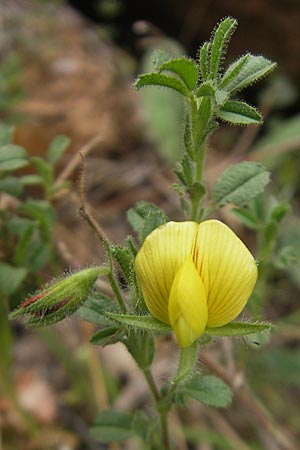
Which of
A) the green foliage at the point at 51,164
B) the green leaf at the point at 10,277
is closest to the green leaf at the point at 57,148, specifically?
the green foliage at the point at 51,164

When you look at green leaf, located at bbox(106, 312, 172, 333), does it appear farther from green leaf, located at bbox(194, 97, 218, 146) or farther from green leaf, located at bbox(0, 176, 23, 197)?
green leaf, located at bbox(0, 176, 23, 197)

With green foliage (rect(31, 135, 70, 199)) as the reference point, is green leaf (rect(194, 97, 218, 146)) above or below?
above

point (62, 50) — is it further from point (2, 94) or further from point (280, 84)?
point (280, 84)

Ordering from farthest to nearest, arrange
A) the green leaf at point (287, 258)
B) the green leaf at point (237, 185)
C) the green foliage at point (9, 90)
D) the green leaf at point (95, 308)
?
the green foliage at point (9, 90)
the green leaf at point (287, 258)
the green leaf at point (237, 185)
the green leaf at point (95, 308)

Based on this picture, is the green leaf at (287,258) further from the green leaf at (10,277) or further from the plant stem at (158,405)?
the green leaf at (10,277)

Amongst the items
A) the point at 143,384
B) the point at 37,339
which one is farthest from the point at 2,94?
the point at 143,384

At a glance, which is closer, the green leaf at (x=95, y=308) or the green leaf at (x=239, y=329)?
the green leaf at (x=239, y=329)

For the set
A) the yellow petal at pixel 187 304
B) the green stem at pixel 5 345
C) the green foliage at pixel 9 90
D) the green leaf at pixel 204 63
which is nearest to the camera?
the yellow petal at pixel 187 304

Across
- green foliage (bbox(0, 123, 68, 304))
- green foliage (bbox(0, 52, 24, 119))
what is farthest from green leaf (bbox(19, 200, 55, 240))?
green foliage (bbox(0, 52, 24, 119))
